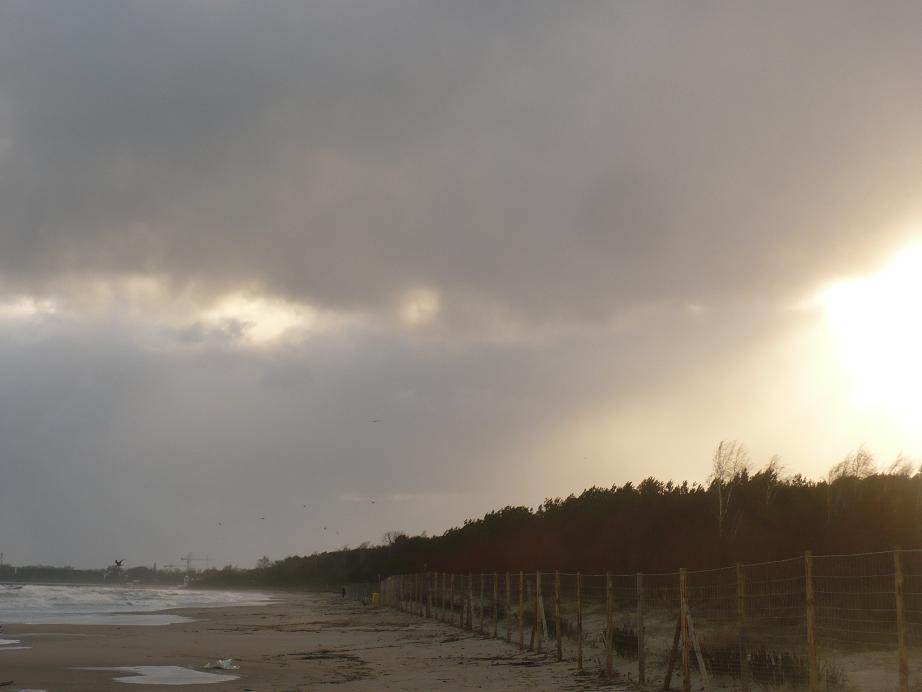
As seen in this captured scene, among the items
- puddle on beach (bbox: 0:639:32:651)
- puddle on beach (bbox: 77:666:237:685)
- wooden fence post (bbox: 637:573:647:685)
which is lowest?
puddle on beach (bbox: 0:639:32:651)

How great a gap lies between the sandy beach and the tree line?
18.6ft

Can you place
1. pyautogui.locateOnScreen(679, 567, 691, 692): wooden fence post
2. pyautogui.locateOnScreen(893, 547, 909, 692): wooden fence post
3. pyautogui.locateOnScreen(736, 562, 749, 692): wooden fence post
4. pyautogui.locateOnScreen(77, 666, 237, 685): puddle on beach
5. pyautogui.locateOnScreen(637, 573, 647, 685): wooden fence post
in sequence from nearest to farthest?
pyautogui.locateOnScreen(893, 547, 909, 692): wooden fence post → pyautogui.locateOnScreen(736, 562, 749, 692): wooden fence post → pyautogui.locateOnScreen(679, 567, 691, 692): wooden fence post → pyautogui.locateOnScreen(637, 573, 647, 685): wooden fence post → pyautogui.locateOnScreen(77, 666, 237, 685): puddle on beach

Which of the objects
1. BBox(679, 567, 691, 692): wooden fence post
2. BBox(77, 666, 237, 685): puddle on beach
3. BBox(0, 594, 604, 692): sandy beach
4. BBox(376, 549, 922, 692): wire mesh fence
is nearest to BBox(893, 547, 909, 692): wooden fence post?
BBox(376, 549, 922, 692): wire mesh fence

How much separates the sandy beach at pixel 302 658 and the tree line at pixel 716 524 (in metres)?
5.68

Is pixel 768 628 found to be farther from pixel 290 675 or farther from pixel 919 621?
pixel 290 675

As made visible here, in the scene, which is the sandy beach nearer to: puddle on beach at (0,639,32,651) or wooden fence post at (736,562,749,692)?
puddle on beach at (0,639,32,651)

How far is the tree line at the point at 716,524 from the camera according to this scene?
69.2ft

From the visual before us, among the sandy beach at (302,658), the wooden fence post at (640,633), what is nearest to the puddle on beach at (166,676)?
the sandy beach at (302,658)

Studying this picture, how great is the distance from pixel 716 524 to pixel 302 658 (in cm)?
1209

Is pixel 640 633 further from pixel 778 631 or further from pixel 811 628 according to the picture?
pixel 811 628

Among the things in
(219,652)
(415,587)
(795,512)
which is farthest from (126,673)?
(415,587)

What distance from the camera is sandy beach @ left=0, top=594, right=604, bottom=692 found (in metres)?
17.2

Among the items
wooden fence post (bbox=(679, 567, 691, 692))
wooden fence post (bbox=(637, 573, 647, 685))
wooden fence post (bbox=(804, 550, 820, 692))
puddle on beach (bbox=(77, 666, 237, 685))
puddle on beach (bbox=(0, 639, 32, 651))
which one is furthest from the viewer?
puddle on beach (bbox=(0, 639, 32, 651))

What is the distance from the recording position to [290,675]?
19047 mm
